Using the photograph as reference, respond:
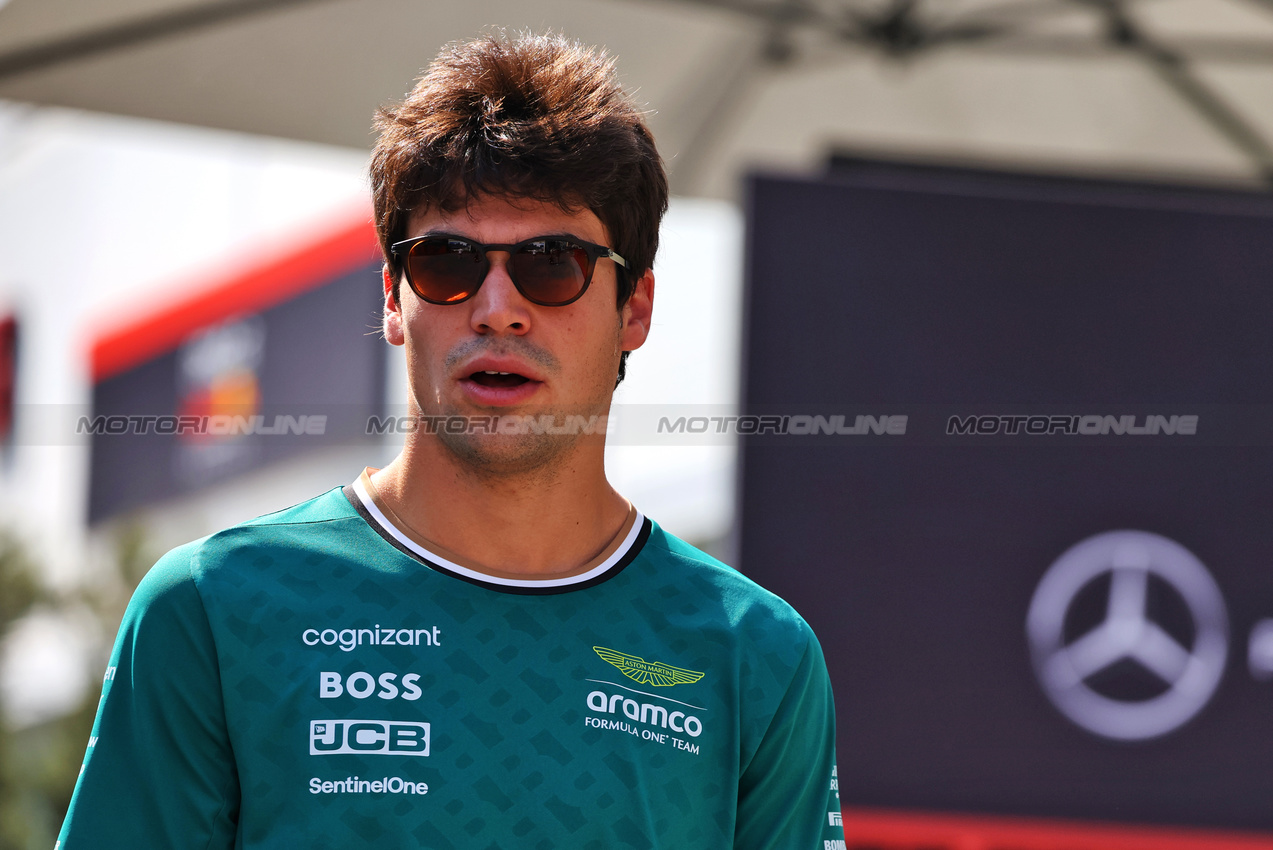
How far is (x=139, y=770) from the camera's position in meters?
1.44

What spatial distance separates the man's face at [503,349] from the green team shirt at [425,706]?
16cm

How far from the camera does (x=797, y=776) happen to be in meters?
1.72

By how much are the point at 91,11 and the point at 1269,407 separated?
3.13 meters

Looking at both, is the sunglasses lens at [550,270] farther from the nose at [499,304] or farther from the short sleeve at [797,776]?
the short sleeve at [797,776]

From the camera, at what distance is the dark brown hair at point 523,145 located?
1644 millimetres

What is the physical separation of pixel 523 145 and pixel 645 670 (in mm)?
674

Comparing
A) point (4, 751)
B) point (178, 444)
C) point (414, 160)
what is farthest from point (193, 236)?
point (414, 160)

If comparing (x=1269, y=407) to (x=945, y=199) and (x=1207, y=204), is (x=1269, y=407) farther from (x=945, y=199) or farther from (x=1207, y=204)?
(x=945, y=199)

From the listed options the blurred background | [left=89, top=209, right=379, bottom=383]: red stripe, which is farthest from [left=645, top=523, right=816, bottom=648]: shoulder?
[left=89, top=209, right=379, bottom=383]: red stripe

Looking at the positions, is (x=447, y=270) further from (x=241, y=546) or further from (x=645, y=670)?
(x=645, y=670)

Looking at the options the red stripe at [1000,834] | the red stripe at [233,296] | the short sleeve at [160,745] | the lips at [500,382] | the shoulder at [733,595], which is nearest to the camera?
the short sleeve at [160,745]

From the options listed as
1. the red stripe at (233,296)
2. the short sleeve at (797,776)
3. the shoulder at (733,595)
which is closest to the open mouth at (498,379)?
the shoulder at (733,595)

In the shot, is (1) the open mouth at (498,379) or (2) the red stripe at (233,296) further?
(2) the red stripe at (233,296)

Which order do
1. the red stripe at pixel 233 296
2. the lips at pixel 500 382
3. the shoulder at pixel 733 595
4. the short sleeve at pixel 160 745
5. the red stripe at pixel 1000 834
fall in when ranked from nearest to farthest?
the short sleeve at pixel 160 745
the lips at pixel 500 382
the shoulder at pixel 733 595
the red stripe at pixel 1000 834
the red stripe at pixel 233 296
